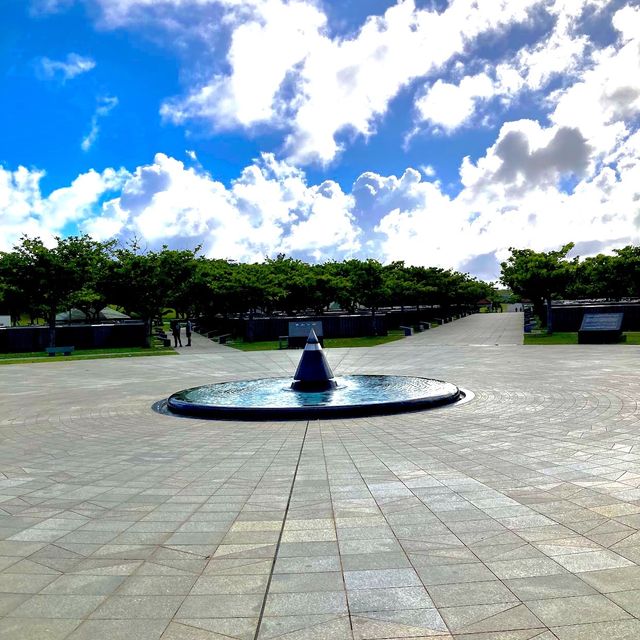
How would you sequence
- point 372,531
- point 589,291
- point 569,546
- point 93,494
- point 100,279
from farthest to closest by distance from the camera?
point 589,291 < point 100,279 < point 93,494 < point 372,531 < point 569,546

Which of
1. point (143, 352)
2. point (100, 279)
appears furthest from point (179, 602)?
point (100, 279)

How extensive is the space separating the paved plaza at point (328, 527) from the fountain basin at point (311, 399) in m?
0.44

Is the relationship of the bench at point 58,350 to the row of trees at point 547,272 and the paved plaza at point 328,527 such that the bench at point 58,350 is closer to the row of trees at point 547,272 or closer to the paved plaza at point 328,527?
the paved plaza at point 328,527

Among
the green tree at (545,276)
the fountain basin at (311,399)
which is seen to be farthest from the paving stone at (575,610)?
the green tree at (545,276)

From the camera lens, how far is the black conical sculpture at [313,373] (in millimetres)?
13047

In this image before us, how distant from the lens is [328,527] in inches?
185

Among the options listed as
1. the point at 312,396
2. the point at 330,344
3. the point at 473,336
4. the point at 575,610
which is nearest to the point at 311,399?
the point at 312,396

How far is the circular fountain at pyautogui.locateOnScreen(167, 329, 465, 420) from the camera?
1012cm

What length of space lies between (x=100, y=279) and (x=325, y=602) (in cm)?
3372

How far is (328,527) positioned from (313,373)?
330 inches

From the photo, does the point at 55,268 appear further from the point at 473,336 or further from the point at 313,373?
the point at 473,336

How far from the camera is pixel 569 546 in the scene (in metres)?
4.15

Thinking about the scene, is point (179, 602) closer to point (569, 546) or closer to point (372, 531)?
point (372, 531)

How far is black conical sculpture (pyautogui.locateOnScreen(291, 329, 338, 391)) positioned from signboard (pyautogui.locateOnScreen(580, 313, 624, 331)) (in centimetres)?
1789
